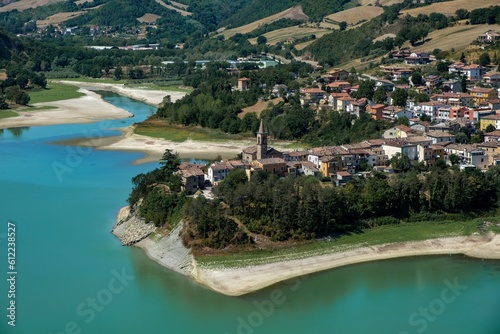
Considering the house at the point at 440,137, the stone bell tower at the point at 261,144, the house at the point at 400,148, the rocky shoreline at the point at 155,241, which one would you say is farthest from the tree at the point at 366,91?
the rocky shoreline at the point at 155,241

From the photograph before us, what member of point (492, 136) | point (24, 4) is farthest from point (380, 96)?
point (24, 4)

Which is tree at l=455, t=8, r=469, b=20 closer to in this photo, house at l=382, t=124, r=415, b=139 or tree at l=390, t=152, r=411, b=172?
house at l=382, t=124, r=415, b=139

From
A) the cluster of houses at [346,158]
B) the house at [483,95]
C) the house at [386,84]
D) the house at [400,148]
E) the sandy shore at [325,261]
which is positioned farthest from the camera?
the house at [386,84]

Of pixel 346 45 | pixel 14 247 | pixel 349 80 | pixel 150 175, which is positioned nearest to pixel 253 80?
pixel 349 80

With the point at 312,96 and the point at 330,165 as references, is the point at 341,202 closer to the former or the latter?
the point at 330,165

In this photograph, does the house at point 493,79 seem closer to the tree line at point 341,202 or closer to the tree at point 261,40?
the tree line at point 341,202

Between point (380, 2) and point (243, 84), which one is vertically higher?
point (380, 2)

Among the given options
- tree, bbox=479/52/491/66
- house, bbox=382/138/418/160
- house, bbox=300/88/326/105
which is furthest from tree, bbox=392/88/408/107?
house, bbox=382/138/418/160
